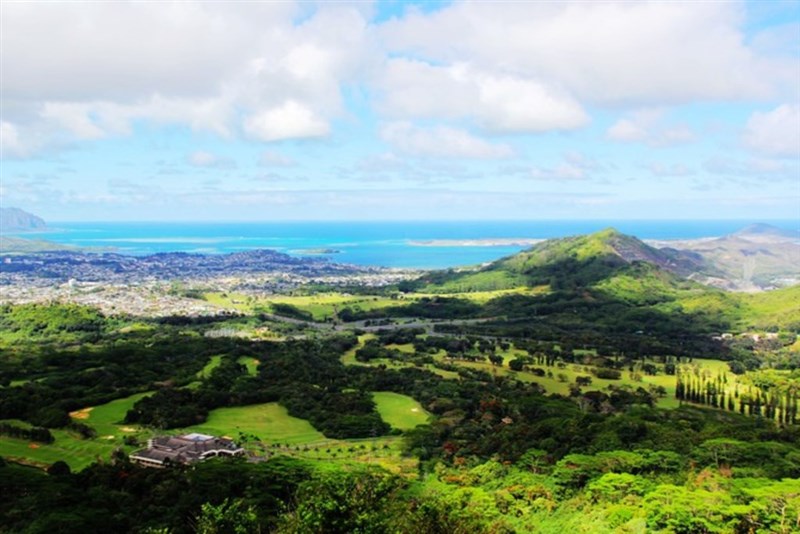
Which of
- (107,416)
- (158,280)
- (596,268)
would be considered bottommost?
(107,416)

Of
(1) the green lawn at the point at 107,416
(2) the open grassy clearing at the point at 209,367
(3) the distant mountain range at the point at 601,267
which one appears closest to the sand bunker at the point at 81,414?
(1) the green lawn at the point at 107,416

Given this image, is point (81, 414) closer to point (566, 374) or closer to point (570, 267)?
point (566, 374)

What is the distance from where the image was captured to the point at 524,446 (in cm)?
3797

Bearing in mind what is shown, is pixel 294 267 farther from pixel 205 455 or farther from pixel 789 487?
pixel 789 487

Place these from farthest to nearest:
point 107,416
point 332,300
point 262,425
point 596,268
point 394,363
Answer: point 596,268 < point 332,300 < point 394,363 < point 262,425 < point 107,416

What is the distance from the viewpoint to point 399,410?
50.4 metres


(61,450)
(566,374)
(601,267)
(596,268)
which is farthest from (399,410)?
(601,267)

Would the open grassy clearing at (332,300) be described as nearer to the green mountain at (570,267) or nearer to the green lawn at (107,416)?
the green mountain at (570,267)

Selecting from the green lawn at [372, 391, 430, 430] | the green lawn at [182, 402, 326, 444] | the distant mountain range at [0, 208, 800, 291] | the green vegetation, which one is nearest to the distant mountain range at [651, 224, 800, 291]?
the distant mountain range at [0, 208, 800, 291]

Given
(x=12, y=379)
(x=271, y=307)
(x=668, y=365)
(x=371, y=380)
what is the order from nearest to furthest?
(x=12, y=379)
(x=371, y=380)
(x=668, y=365)
(x=271, y=307)

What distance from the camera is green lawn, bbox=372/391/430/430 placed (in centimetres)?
4716

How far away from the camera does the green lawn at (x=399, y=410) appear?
47156mm

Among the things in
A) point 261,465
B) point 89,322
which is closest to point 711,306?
point 261,465

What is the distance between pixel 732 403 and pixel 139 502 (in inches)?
1868
